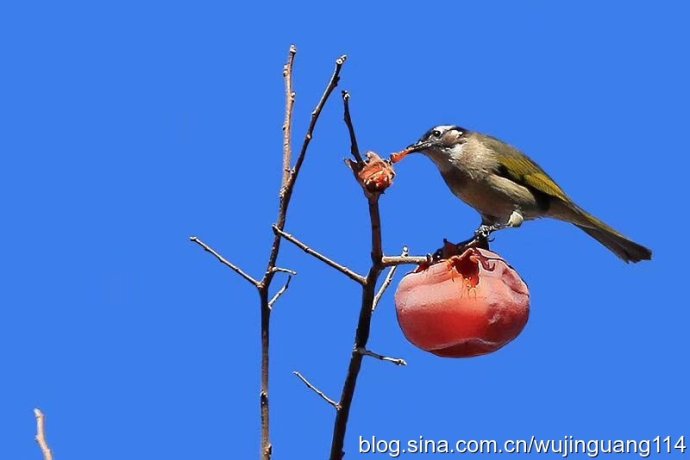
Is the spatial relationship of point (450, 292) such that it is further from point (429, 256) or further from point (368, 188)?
point (368, 188)

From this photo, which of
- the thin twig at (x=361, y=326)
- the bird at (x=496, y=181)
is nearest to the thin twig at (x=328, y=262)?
the thin twig at (x=361, y=326)

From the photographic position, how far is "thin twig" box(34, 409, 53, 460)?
10.3 feet

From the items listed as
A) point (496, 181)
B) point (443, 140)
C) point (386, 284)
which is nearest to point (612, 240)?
point (496, 181)

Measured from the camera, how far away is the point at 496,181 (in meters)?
7.15

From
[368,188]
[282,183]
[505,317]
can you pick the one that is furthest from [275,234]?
[505,317]

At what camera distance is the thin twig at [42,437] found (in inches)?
123

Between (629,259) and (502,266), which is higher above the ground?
(629,259)

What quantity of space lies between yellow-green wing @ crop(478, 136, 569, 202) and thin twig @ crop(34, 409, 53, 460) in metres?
4.52

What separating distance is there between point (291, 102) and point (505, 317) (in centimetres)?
122

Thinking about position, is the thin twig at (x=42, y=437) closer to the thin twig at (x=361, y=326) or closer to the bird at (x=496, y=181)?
the thin twig at (x=361, y=326)

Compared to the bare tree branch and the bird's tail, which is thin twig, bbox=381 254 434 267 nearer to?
the bare tree branch

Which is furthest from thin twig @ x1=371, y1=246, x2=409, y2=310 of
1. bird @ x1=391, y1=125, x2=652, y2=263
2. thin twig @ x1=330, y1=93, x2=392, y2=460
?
bird @ x1=391, y1=125, x2=652, y2=263

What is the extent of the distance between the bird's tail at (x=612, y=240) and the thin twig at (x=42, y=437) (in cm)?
504

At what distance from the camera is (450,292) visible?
4.00 metres
